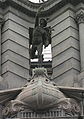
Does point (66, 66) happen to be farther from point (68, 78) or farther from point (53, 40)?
point (53, 40)

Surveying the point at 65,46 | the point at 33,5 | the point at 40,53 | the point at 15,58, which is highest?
the point at 33,5

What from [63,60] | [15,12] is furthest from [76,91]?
[15,12]

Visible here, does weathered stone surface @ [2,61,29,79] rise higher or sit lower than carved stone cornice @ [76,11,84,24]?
lower

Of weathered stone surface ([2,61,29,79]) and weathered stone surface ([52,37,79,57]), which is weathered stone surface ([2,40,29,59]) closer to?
weathered stone surface ([2,61,29,79])

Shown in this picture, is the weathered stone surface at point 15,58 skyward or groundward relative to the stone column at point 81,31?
groundward

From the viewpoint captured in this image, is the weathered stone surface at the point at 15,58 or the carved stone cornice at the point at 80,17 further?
the carved stone cornice at the point at 80,17

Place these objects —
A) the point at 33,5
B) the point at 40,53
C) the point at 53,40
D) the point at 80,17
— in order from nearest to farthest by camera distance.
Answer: the point at 40,53 → the point at 80,17 → the point at 53,40 → the point at 33,5

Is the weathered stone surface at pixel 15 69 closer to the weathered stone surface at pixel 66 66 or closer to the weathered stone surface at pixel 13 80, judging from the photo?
the weathered stone surface at pixel 13 80

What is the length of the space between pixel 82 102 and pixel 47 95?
1620mm

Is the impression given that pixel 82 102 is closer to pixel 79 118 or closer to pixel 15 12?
pixel 79 118

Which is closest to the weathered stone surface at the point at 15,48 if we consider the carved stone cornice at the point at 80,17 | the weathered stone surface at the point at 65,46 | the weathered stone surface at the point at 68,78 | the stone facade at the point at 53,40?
the stone facade at the point at 53,40

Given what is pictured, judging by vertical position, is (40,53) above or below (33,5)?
below

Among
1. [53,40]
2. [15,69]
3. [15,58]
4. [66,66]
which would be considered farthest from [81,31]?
[15,69]

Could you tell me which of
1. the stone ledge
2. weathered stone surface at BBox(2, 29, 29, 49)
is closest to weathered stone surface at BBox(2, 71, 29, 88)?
weathered stone surface at BBox(2, 29, 29, 49)
